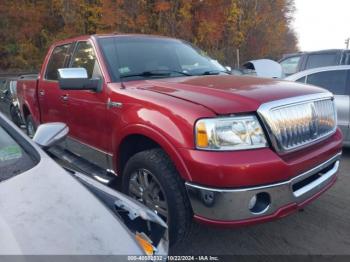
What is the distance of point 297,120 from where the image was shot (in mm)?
2799

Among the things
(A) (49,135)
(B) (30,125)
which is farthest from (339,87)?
(B) (30,125)

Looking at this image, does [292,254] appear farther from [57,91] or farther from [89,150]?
[57,91]

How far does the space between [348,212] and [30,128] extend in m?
5.11

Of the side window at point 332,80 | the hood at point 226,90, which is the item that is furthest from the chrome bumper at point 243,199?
the side window at point 332,80

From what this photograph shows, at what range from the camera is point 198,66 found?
13.5 ft

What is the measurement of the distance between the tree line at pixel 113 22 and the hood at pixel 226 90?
62.7 ft

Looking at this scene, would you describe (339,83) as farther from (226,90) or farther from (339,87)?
(226,90)

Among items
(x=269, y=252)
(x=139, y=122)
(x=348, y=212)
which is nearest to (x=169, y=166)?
(x=139, y=122)

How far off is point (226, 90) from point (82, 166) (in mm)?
1949

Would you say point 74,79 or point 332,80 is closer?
point 74,79

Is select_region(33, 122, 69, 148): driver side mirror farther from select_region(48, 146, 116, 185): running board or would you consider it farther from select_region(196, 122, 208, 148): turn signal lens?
select_region(196, 122, 208, 148): turn signal lens

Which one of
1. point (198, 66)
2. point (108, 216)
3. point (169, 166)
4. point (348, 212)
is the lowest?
point (348, 212)

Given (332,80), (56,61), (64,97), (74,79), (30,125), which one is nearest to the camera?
(74,79)

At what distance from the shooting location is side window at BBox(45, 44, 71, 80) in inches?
189
